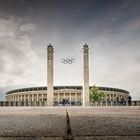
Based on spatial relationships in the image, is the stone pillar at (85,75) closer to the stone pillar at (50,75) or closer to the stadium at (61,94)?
the stone pillar at (50,75)

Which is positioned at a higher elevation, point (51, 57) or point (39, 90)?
point (51, 57)

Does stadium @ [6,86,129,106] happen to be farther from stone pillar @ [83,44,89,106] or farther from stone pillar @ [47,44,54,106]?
stone pillar @ [47,44,54,106]

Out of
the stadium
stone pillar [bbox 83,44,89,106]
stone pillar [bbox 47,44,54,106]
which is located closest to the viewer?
stone pillar [bbox 47,44,54,106]

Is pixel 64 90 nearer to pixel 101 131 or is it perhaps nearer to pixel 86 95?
pixel 86 95

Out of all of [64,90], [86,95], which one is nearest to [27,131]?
[86,95]

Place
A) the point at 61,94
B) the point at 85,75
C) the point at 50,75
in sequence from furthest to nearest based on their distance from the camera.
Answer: the point at 61,94 → the point at 85,75 → the point at 50,75

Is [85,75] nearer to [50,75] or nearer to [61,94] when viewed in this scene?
[50,75]

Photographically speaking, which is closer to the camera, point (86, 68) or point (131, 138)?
point (131, 138)

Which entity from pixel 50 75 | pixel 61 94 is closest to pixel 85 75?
A: pixel 50 75

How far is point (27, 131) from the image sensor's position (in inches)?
70.1

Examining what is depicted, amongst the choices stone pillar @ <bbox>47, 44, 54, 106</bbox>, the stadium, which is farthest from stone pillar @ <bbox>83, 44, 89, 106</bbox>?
the stadium

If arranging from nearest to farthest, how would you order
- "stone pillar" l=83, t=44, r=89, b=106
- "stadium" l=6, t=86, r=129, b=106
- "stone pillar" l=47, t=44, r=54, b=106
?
"stone pillar" l=47, t=44, r=54, b=106 < "stone pillar" l=83, t=44, r=89, b=106 < "stadium" l=6, t=86, r=129, b=106

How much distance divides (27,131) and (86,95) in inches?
2232

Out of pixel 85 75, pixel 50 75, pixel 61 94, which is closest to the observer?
pixel 50 75
